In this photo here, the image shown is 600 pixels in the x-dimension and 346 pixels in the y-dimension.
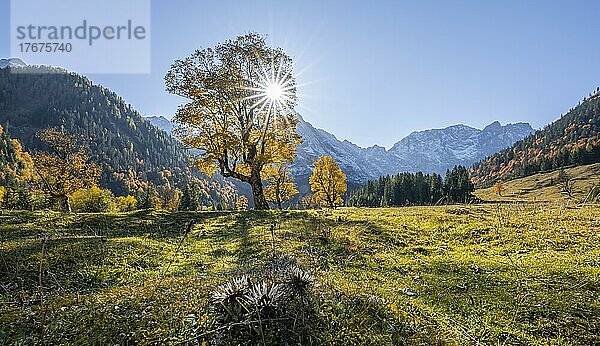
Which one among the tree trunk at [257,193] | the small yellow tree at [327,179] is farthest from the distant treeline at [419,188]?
the tree trunk at [257,193]

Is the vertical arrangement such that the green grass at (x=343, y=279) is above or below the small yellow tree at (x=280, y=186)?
below

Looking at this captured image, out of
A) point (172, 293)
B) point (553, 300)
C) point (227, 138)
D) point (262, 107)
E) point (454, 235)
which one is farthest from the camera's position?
point (262, 107)

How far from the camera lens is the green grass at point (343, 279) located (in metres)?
5.59

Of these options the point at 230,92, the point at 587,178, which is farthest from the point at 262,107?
the point at 587,178

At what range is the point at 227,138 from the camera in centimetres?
2545

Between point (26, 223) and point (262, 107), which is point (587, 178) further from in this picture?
point (26, 223)

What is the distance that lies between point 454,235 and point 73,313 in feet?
46.2

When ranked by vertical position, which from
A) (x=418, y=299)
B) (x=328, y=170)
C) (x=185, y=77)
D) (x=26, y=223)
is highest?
(x=185, y=77)

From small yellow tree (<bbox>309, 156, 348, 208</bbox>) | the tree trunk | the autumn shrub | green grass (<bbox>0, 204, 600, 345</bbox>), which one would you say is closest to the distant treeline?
small yellow tree (<bbox>309, 156, 348, 208</bbox>)

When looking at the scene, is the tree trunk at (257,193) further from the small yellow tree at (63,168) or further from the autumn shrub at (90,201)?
the autumn shrub at (90,201)

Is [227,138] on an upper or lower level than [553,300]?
upper

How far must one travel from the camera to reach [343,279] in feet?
27.8

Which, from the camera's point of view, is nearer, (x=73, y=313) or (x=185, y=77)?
(x=73, y=313)

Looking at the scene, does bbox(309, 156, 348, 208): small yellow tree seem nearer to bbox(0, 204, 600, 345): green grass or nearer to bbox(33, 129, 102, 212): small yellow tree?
bbox(33, 129, 102, 212): small yellow tree
